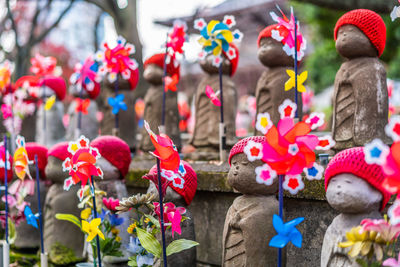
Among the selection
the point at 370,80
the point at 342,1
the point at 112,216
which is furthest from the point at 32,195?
the point at 342,1

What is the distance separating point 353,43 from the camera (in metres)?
3.48

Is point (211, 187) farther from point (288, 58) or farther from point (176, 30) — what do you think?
point (176, 30)

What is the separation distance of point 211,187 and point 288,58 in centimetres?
125

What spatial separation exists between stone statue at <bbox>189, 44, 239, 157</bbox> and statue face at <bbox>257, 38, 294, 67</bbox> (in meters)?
0.61

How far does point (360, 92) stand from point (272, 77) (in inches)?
33.5

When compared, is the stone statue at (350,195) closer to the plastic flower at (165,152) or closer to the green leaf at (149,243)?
the plastic flower at (165,152)

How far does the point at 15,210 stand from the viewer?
15.6 feet

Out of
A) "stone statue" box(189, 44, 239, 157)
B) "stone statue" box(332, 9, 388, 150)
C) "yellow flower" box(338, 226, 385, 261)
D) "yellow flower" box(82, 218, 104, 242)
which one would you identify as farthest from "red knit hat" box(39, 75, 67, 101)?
"yellow flower" box(338, 226, 385, 261)

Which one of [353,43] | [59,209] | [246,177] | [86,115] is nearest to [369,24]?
[353,43]

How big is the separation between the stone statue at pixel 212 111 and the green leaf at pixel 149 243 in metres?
1.97

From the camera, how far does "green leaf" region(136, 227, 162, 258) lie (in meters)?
2.81

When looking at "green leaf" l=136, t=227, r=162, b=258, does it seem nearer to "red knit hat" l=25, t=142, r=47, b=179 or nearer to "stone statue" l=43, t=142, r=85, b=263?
"stone statue" l=43, t=142, r=85, b=263

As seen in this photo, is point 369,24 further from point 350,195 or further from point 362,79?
point 350,195

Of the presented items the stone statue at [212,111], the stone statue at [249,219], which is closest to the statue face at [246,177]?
the stone statue at [249,219]
